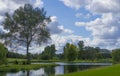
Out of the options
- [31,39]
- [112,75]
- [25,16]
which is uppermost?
[25,16]

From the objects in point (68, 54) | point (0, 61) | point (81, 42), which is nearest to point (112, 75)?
point (0, 61)

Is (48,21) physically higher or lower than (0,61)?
higher

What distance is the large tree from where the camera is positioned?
79.9m

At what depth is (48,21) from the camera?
82.6 metres

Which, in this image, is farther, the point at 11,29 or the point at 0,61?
the point at 11,29

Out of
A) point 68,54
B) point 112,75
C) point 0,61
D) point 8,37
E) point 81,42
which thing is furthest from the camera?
point 81,42

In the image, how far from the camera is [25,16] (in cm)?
8006

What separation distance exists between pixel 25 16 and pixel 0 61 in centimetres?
2000

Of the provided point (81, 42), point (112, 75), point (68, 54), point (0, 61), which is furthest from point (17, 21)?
point (81, 42)

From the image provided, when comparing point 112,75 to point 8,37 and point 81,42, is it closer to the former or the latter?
point 8,37

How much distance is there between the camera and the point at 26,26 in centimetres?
8075

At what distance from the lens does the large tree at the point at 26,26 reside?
262 feet

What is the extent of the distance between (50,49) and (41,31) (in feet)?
356

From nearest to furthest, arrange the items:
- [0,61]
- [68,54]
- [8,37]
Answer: [0,61]
[8,37]
[68,54]
